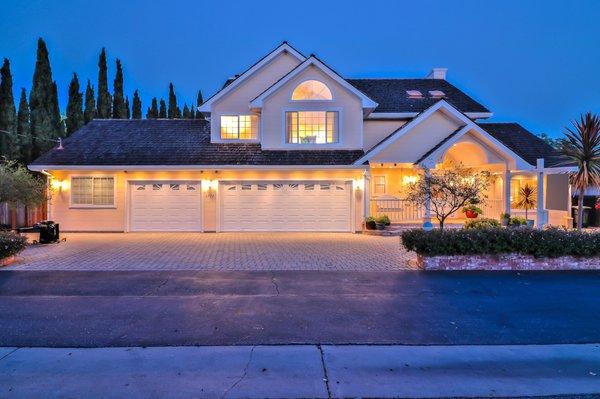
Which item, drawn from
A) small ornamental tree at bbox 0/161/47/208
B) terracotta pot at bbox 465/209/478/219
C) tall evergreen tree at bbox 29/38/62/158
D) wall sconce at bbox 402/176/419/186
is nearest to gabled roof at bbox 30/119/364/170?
wall sconce at bbox 402/176/419/186

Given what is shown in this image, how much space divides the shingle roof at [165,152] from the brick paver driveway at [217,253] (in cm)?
319

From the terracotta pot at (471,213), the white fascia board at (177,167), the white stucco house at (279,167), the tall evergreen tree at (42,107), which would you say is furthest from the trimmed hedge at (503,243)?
the tall evergreen tree at (42,107)

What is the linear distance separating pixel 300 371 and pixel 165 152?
16045 mm

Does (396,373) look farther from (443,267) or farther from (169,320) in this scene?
(443,267)

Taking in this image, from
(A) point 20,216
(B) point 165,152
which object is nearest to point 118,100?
(A) point 20,216

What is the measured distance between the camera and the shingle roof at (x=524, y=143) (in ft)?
65.6

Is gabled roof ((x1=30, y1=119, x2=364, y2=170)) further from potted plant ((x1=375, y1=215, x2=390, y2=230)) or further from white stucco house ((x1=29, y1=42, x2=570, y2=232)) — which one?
potted plant ((x1=375, y1=215, x2=390, y2=230))

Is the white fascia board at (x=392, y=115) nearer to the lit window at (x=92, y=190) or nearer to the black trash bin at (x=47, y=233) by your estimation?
the lit window at (x=92, y=190)

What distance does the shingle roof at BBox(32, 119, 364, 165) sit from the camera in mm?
18625

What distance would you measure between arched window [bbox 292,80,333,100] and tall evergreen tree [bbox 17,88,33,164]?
714 inches

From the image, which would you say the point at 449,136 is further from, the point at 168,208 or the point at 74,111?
the point at 74,111

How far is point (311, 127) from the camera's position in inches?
772

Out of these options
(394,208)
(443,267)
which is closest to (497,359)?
(443,267)

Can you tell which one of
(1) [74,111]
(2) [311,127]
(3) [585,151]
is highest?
(1) [74,111]
